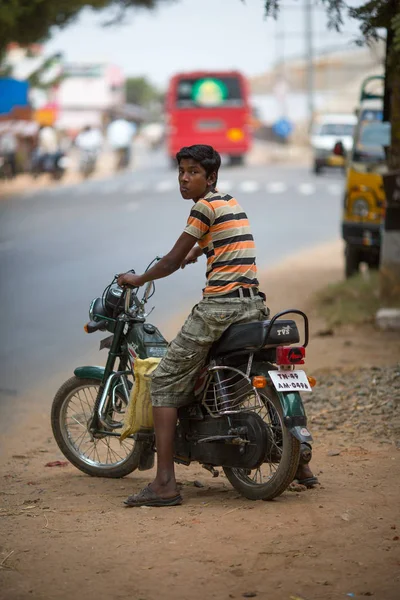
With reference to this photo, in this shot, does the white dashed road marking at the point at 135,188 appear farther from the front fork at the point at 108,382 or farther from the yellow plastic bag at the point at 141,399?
the yellow plastic bag at the point at 141,399

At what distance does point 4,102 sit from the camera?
34.1 meters

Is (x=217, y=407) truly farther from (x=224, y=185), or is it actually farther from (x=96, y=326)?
(x=224, y=185)

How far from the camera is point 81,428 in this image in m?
6.37

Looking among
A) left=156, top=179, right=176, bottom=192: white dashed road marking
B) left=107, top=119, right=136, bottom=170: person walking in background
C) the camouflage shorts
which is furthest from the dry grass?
left=107, top=119, right=136, bottom=170: person walking in background

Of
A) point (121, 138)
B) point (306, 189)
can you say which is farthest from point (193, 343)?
point (121, 138)

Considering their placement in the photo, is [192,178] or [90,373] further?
[90,373]

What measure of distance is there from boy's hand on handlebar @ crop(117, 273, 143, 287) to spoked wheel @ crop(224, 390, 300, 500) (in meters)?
0.81

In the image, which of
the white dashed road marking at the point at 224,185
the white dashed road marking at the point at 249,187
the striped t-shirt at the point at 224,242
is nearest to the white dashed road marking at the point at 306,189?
the white dashed road marking at the point at 249,187

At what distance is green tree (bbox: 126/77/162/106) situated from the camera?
15088cm

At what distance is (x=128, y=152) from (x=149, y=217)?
2374 cm

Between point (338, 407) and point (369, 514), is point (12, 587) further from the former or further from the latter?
point (338, 407)

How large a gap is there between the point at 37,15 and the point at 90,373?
804 inches

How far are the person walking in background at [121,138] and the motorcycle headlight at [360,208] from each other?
29.7 meters

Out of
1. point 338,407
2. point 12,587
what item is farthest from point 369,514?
point 338,407
